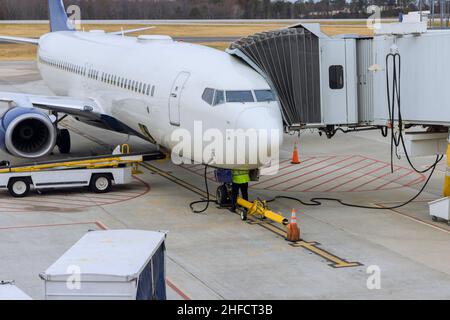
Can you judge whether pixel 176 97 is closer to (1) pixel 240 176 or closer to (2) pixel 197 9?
(1) pixel 240 176

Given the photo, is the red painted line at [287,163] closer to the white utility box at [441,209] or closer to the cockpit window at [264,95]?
the cockpit window at [264,95]

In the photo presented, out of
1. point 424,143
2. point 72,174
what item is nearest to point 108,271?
point 424,143

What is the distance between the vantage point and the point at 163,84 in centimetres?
2403

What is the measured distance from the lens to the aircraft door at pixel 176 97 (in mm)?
22969


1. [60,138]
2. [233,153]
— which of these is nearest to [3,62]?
[60,138]

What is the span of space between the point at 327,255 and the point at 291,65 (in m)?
5.60

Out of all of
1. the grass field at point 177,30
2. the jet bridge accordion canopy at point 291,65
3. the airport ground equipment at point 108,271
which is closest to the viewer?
the airport ground equipment at point 108,271

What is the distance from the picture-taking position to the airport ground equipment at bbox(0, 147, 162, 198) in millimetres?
24703

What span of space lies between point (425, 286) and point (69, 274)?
7.17m

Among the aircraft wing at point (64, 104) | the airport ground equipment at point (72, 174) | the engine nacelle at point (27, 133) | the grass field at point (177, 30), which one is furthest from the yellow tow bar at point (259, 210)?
the grass field at point (177, 30)

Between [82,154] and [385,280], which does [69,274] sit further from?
[82,154]

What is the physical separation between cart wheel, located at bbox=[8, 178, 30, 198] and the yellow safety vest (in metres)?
6.34

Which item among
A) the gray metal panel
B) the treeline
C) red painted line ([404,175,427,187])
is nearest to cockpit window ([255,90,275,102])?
the gray metal panel

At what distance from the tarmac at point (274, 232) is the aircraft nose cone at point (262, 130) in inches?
73.3
